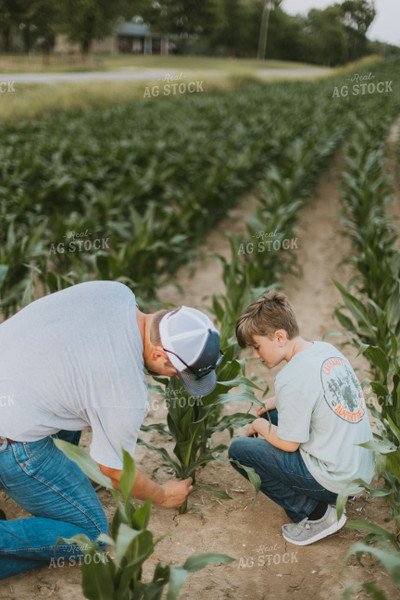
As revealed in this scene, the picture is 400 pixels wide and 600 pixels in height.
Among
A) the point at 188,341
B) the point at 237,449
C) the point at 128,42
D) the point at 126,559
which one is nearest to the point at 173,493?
the point at 237,449

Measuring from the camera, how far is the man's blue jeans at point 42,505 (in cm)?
209

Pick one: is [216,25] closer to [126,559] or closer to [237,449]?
[237,449]

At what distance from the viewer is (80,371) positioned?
196cm

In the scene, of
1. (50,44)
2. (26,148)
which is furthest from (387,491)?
(50,44)

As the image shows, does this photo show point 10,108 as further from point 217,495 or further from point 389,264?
point 217,495

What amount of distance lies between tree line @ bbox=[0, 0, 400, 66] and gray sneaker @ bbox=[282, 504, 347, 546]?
454 inches

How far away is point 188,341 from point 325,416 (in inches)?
28.7

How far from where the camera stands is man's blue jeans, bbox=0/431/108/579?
2094 millimetres

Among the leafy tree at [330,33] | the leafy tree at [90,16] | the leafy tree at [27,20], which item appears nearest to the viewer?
the leafy tree at [330,33]

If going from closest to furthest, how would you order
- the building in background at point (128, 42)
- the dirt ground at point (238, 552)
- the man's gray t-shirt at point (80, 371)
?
the man's gray t-shirt at point (80, 371) < the dirt ground at point (238, 552) < the building in background at point (128, 42)

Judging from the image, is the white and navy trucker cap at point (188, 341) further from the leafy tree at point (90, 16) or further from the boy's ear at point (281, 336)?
the leafy tree at point (90, 16)

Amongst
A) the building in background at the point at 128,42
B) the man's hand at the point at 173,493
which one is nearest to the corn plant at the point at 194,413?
the man's hand at the point at 173,493

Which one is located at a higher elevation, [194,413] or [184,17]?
[184,17]

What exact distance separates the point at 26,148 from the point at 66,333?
6846 millimetres
